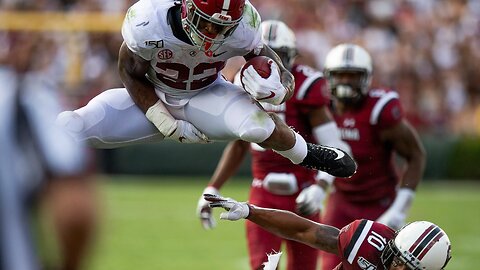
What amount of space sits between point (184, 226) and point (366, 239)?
21.7ft

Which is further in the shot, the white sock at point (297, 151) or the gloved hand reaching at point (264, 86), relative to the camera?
the white sock at point (297, 151)

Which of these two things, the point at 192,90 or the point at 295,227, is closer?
the point at 295,227

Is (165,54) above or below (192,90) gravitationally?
above

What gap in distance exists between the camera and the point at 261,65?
14.9 feet

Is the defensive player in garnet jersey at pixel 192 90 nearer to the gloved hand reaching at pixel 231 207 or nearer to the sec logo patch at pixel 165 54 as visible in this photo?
the sec logo patch at pixel 165 54

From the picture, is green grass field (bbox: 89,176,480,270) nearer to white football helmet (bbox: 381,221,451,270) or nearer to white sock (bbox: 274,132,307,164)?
white sock (bbox: 274,132,307,164)

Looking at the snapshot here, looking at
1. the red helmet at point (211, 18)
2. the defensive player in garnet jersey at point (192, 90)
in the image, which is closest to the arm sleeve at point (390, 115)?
the defensive player in garnet jersey at point (192, 90)

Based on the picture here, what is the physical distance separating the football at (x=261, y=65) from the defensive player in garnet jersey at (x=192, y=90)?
0.02 m

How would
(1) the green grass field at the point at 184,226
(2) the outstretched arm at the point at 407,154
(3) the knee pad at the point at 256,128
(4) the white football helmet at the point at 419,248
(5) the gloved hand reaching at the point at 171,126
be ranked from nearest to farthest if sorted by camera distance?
(4) the white football helmet at the point at 419,248 < (3) the knee pad at the point at 256,128 < (5) the gloved hand reaching at the point at 171,126 < (2) the outstretched arm at the point at 407,154 < (1) the green grass field at the point at 184,226

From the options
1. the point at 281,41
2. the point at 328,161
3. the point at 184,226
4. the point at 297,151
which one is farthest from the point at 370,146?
the point at 184,226

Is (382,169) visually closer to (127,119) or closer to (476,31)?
(127,119)

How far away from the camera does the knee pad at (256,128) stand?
439 centimetres

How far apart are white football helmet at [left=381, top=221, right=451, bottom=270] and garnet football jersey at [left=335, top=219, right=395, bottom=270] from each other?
0.20 feet

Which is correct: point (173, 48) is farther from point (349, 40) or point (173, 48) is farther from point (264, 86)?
point (349, 40)
